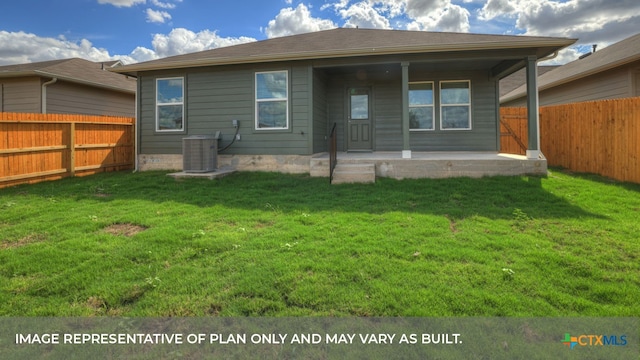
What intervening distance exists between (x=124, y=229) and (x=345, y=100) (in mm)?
7365

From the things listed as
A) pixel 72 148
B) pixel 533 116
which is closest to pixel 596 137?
pixel 533 116

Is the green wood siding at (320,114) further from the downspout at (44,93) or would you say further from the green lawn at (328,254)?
the downspout at (44,93)

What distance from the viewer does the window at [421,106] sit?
1016cm

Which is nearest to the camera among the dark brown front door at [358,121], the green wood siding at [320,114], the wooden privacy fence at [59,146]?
the wooden privacy fence at [59,146]

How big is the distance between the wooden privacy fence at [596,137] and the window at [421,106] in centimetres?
253

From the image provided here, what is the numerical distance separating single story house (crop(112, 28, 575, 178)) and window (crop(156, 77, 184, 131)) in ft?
Answer: 0.09

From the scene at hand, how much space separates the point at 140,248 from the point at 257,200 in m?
2.55

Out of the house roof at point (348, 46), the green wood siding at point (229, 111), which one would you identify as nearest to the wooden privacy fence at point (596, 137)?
the house roof at point (348, 46)

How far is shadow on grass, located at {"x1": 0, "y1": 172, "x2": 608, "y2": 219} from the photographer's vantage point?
5.28m

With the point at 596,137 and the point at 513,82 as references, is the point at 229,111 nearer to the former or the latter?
the point at 596,137

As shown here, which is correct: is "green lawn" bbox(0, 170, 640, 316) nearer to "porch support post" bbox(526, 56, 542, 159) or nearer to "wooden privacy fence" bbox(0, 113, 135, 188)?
"porch support post" bbox(526, 56, 542, 159)

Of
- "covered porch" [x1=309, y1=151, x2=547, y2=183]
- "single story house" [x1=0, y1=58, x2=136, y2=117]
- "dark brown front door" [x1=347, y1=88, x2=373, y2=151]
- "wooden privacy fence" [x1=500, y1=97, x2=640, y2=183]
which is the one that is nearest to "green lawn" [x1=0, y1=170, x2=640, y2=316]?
"covered porch" [x1=309, y1=151, x2=547, y2=183]

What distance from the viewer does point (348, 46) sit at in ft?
28.1

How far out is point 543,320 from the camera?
2268mm
